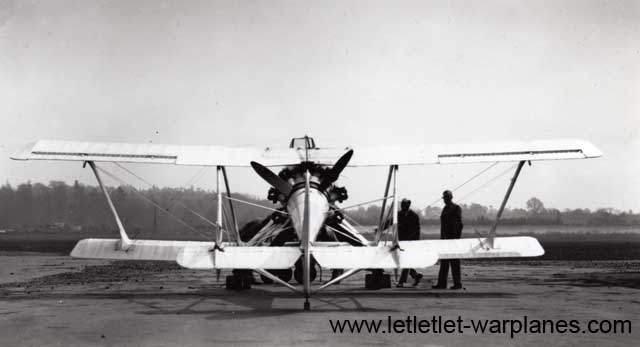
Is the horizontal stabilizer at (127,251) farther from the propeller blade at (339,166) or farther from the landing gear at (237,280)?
the propeller blade at (339,166)

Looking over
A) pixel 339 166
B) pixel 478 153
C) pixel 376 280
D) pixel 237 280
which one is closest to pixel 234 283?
pixel 237 280

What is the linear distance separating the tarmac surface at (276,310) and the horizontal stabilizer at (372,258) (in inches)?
24.5

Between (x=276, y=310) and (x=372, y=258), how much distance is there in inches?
59.9

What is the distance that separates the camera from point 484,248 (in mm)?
10703

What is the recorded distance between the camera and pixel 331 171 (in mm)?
10414

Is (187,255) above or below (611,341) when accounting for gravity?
above

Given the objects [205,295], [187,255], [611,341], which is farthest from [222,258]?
[611,341]

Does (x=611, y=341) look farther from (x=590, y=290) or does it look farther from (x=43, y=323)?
(x=43, y=323)

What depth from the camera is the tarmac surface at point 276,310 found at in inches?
240

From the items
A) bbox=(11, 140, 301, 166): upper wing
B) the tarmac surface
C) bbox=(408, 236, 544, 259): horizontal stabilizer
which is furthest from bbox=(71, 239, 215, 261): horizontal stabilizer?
bbox=(408, 236, 544, 259): horizontal stabilizer

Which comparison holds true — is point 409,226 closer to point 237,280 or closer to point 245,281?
point 245,281

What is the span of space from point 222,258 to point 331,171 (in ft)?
10.4

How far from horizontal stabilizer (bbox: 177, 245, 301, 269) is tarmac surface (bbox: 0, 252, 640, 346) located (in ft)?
2.03

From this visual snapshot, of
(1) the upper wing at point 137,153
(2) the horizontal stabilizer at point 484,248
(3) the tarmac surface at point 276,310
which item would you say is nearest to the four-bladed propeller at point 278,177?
(1) the upper wing at point 137,153
